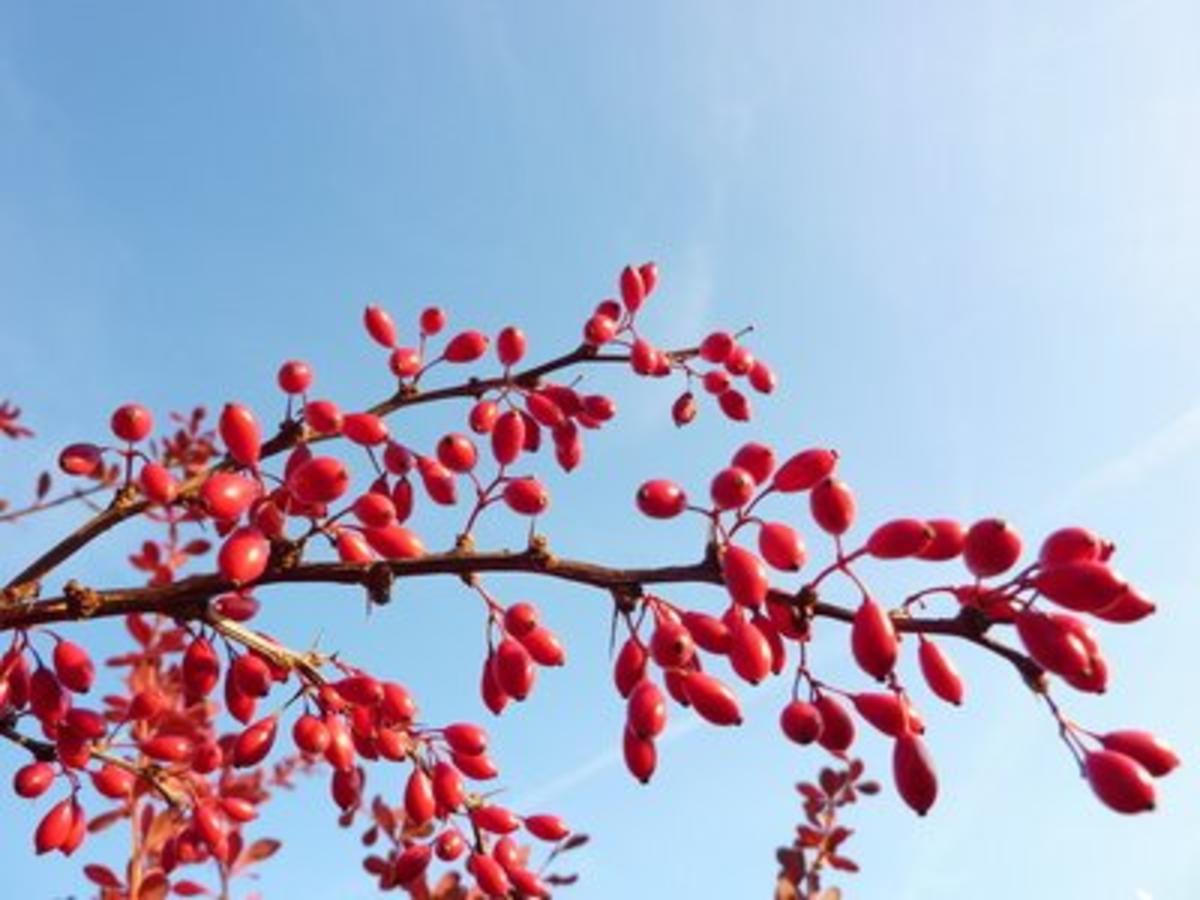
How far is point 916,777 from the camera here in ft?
8.08

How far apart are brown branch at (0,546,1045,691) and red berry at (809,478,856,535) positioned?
0.21 meters

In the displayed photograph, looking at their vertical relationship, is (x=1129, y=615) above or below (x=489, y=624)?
below

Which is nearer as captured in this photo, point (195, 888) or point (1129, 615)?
point (1129, 615)

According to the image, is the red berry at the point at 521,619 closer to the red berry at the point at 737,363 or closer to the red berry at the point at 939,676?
the red berry at the point at 939,676

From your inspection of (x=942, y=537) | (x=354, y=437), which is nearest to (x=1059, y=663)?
(x=942, y=537)

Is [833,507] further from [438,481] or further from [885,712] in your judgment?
[438,481]

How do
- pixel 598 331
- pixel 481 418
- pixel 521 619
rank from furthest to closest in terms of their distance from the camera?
pixel 598 331 < pixel 481 418 < pixel 521 619

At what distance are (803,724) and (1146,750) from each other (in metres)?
0.77

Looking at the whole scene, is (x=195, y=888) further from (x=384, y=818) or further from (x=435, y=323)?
(x=435, y=323)

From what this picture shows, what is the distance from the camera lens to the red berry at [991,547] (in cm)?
240

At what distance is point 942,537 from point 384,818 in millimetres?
4348

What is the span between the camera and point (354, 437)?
357 centimetres

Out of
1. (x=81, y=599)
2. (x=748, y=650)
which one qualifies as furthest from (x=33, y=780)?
(x=748, y=650)

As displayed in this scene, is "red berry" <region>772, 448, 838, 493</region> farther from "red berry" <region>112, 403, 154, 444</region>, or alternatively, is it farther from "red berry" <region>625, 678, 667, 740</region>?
"red berry" <region>112, 403, 154, 444</region>
